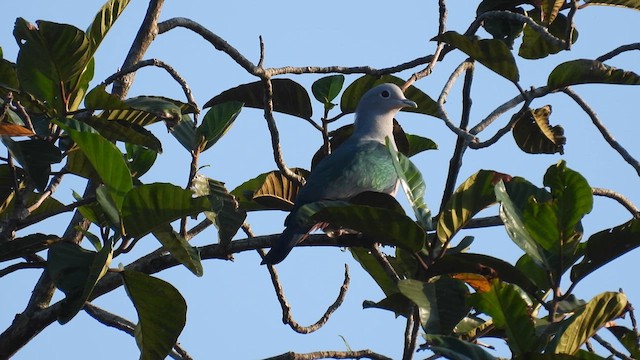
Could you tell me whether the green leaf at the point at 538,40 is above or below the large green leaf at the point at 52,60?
above

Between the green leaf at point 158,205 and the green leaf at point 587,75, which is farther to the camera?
the green leaf at point 587,75

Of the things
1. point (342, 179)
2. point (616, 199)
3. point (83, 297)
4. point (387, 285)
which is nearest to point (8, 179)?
point (83, 297)

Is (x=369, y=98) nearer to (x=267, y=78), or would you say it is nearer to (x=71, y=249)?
(x=267, y=78)

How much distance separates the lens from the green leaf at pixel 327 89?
184 inches

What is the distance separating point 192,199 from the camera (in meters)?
3.31

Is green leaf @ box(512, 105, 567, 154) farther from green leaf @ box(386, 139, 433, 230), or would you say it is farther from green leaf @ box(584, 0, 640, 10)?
green leaf @ box(386, 139, 433, 230)

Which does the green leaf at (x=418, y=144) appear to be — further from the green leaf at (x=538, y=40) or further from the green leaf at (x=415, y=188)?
the green leaf at (x=415, y=188)

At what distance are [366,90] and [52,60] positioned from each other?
148 cm

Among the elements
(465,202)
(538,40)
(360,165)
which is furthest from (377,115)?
(465,202)

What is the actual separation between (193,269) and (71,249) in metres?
0.40

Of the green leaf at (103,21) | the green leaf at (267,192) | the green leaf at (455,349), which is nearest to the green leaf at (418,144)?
the green leaf at (267,192)

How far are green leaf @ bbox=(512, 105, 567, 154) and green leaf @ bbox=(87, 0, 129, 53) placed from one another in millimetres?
1730

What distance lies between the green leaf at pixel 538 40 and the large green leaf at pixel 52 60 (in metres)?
1.98

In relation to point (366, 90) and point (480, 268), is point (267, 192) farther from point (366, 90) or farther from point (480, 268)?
point (480, 268)
